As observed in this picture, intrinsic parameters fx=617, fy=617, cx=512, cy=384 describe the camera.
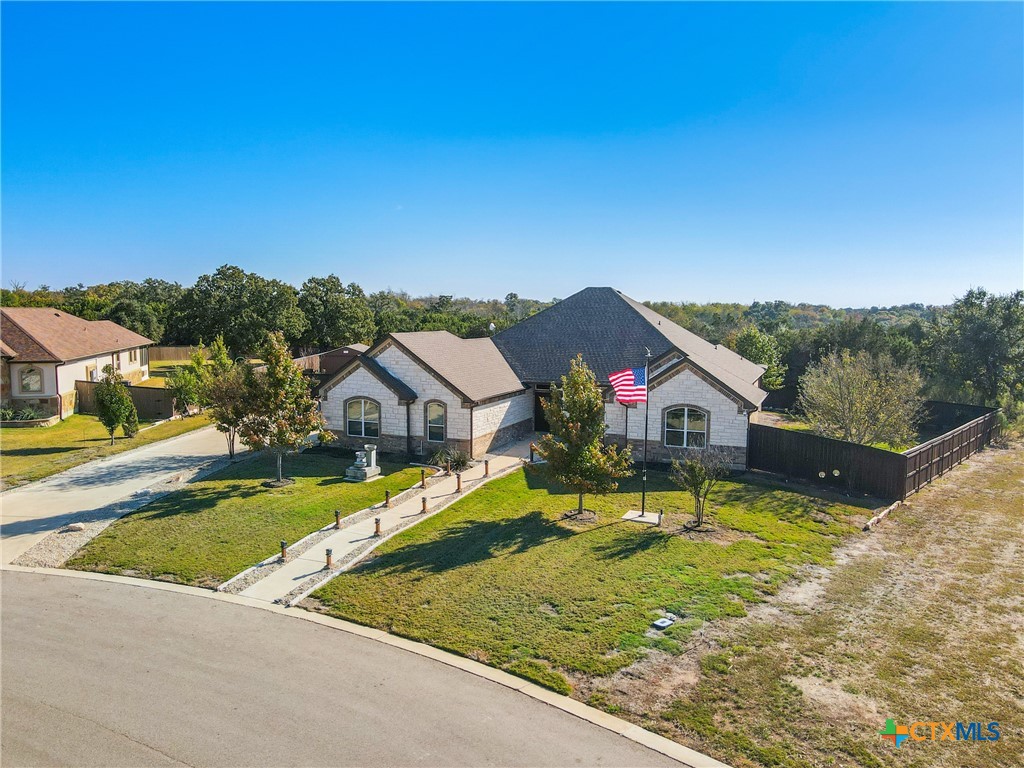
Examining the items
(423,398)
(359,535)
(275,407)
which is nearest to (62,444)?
(275,407)

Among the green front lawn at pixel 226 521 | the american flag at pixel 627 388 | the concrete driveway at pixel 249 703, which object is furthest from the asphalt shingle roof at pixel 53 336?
the american flag at pixel 627 388

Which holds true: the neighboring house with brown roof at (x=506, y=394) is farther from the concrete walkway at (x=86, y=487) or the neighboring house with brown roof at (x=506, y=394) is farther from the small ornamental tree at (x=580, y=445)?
the small ornamental tree at (x=580, y=445)

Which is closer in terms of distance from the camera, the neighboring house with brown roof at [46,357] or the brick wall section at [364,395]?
the brick wall section at [364,395]

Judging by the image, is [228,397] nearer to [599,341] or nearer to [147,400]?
[147,400]

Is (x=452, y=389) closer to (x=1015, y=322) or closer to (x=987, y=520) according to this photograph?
(x=987, y=520)

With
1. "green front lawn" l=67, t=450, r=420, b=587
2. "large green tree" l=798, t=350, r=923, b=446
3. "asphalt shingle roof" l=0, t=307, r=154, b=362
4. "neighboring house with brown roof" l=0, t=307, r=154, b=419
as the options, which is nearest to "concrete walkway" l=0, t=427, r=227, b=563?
"green front lawn" l=67, t=450, r=420, b=587

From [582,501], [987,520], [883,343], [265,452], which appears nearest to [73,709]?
[582,501]

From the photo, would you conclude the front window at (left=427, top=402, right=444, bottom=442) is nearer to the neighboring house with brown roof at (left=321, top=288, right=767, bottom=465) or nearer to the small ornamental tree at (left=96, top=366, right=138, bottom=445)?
the neighboring house with brown roof at (left=321, top=288, right=767, bottom=465)
